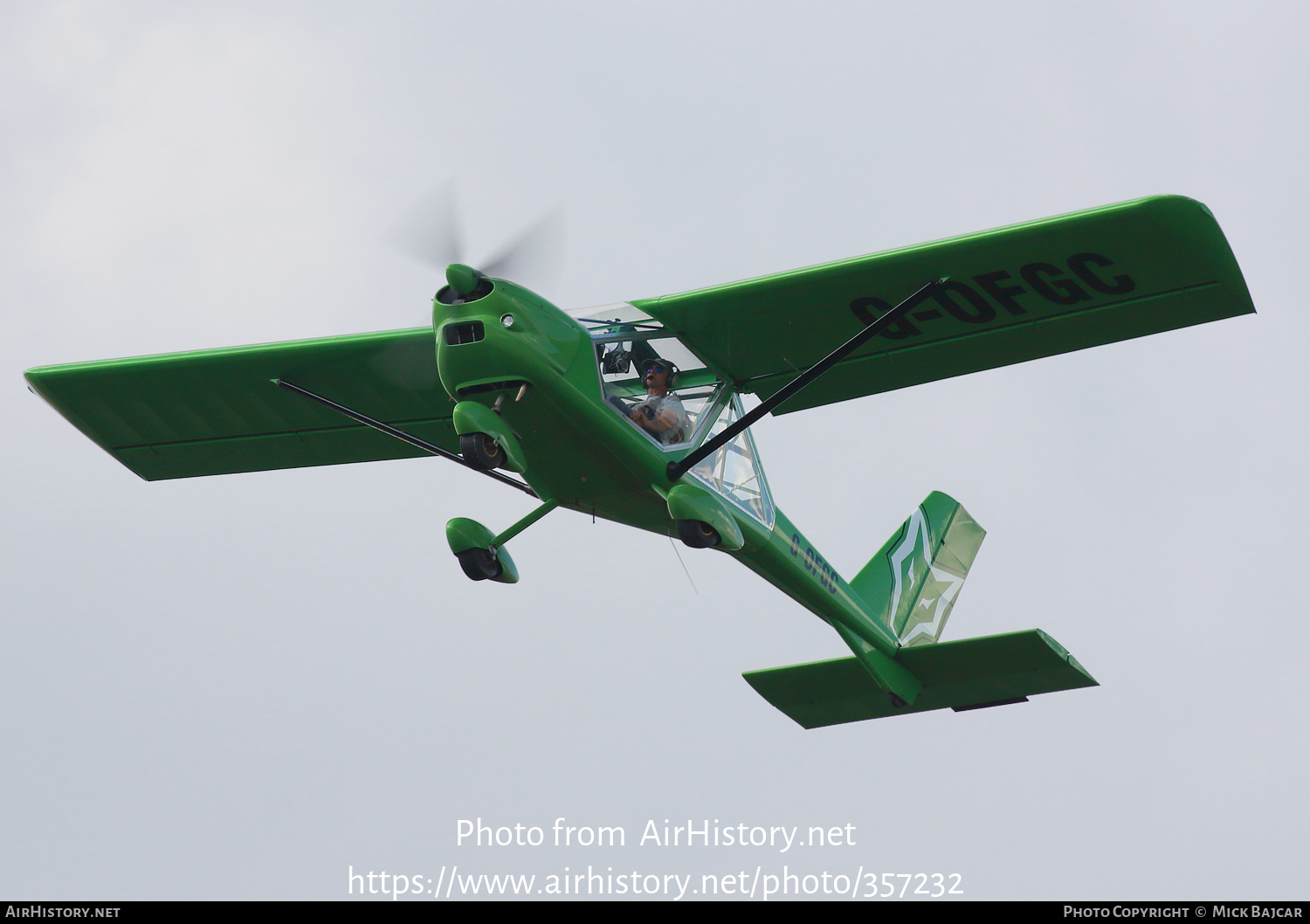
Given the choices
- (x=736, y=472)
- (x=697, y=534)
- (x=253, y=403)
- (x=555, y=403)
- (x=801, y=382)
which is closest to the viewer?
(x=555, y=403)

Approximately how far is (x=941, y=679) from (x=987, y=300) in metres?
3.92

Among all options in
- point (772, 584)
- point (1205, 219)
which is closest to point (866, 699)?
point (772, 584)

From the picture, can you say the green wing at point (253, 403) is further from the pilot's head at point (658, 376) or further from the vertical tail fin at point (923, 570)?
the vertical tail fin at point (923, 570)

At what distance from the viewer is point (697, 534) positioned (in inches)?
495

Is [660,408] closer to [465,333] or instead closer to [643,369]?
[643,369]

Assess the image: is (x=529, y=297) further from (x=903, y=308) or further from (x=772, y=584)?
(x=772, y=584)

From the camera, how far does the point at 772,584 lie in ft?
48.5

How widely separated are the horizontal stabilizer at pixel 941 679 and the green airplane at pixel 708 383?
2 cm

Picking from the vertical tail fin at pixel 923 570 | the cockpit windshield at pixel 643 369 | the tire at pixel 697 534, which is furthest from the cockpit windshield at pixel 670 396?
the vertical tail fin at pixel 923 570

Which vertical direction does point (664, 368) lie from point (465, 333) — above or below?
above

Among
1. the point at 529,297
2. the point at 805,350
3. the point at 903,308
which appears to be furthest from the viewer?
the point at 805,350

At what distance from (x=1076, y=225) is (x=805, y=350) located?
256 cm

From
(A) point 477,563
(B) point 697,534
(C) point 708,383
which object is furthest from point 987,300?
(A) point 477,563

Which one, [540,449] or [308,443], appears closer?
[540,449]
